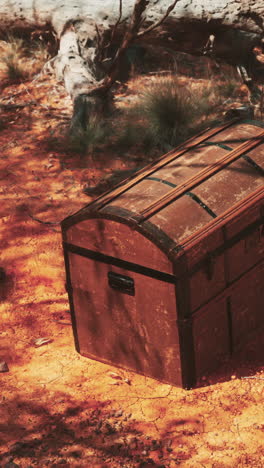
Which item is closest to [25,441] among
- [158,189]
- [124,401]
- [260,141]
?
[124,401]

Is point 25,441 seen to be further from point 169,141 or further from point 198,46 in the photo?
point 198,46

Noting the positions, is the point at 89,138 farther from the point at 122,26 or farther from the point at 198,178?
the point at 198,178

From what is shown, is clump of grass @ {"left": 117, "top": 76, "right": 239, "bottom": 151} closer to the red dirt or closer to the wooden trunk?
the red dirt

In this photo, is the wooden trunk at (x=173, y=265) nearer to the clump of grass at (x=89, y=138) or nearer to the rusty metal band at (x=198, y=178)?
the rusty metal band at (x=198, y=178)

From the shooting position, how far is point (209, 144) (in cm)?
528

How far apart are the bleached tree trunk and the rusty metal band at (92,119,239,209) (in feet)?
9.67

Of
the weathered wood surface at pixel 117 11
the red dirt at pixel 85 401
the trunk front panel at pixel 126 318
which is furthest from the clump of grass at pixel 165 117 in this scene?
the trunk front panel at pixel 126 318

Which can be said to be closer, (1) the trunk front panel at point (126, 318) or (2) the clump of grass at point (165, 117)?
(1) the trunk front panel at point (126, 318)

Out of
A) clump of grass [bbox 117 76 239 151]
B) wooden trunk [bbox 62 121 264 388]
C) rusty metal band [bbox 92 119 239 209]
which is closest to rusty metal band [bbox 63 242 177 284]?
wooden trunk [bbox 62 121 264 388]

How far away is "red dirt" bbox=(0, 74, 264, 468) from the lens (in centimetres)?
423

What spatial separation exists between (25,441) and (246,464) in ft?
4.34

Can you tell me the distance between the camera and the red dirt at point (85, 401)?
423cm

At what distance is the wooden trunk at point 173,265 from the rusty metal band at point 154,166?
0.6 inches

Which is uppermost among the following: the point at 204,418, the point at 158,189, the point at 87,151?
the point at 158,189
